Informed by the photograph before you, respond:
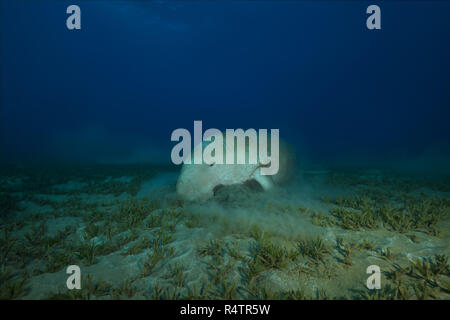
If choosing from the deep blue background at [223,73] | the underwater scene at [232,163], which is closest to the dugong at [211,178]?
the underwater scene at [232,163]

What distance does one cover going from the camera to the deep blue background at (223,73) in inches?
1516

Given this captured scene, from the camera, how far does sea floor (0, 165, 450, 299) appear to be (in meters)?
1.99

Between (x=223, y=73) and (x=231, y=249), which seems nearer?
(x=231, y=249)

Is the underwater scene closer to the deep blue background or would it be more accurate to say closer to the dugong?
the dugong

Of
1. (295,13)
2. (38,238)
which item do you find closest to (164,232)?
(38,238)

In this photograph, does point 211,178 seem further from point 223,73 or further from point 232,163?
point 223,73

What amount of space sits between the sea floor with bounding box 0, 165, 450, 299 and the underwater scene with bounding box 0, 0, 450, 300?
0.07 feet

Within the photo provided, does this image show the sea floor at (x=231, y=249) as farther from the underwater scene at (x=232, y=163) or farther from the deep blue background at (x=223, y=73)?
the deep blue background at (x=223, y=73)

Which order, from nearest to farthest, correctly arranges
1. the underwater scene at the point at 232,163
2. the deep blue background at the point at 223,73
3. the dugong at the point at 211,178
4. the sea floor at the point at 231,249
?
1. the sea floor at the point at 231,249
2. the underwater scene at the point at 232,163
3. the dugong at the point at 211,178
4. the deep blue background at the point at 223,73

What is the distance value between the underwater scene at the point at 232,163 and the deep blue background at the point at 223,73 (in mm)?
657

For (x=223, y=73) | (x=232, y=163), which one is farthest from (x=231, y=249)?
(x=223, y=73)

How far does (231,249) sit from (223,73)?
92936 millimetres

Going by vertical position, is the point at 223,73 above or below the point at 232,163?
above

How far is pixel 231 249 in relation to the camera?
263cm
